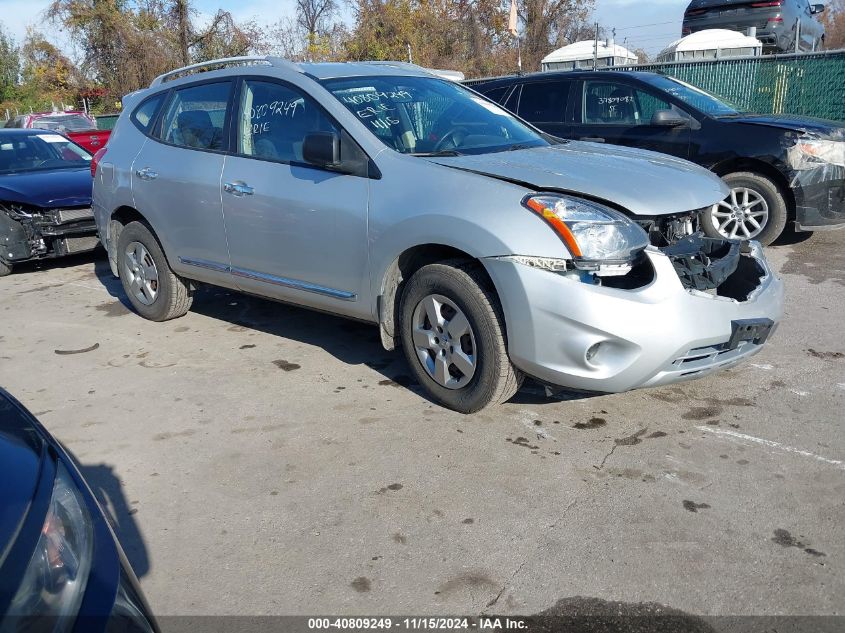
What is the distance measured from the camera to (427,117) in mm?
4605

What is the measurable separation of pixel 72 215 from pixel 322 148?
15.2 ft

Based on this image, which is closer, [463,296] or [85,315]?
[463,296]

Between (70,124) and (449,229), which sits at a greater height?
(70,124)

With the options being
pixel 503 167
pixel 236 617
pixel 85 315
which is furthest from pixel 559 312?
pixel 85 315

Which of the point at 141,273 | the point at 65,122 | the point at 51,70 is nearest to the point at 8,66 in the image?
the point at 51,70

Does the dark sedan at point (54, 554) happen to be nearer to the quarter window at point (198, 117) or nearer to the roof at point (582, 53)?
the quarter window at point (198, 117)

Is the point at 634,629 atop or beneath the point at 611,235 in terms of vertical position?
beneath

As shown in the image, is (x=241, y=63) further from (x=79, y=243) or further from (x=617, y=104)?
(x=617, y=104)

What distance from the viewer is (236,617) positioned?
8.55 feet

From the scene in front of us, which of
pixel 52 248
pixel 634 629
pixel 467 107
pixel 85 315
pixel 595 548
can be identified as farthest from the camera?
pixel 52 248

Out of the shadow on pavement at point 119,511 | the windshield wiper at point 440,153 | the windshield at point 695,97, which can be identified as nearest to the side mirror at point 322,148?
the windshield wiper at point 440,153

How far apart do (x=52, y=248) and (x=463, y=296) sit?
5.65 metres

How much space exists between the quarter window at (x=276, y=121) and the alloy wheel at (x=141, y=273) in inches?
58.4

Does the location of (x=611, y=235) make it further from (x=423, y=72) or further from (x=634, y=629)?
(x=423, y=72)
